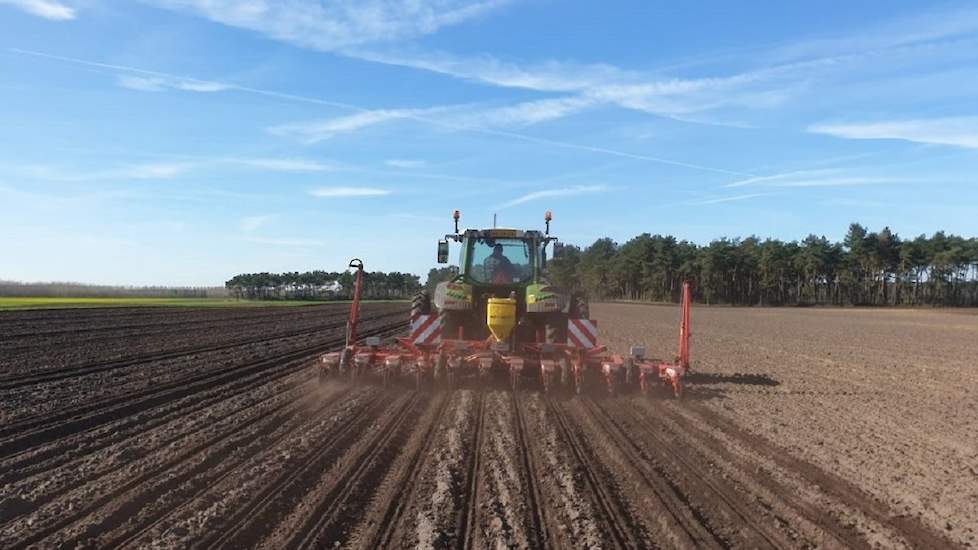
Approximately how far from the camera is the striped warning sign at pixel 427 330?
41.5 feet

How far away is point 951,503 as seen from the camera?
564 cm

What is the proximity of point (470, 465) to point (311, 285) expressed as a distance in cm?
11013

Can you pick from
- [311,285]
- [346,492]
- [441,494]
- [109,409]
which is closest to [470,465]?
[441,494]

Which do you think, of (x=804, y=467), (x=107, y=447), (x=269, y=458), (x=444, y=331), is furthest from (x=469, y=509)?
(x=444, y=331)

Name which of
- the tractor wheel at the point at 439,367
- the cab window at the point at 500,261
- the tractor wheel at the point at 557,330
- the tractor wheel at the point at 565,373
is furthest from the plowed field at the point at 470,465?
the cab window at the point at 500,261

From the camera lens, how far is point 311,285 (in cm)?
11319

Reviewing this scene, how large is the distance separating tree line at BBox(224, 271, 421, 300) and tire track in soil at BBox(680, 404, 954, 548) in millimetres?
90800

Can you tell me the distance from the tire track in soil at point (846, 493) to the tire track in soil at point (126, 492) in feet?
16.2

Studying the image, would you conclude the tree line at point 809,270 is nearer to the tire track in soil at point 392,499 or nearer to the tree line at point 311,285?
the tree line at point 311,285

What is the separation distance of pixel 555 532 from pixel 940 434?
20.0 ft

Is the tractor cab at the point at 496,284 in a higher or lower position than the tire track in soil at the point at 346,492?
higher

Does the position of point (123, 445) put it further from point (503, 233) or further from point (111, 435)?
point (503, 233)

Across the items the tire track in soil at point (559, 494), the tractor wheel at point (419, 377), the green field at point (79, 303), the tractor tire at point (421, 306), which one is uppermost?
the tractor tire at point (421, 306)

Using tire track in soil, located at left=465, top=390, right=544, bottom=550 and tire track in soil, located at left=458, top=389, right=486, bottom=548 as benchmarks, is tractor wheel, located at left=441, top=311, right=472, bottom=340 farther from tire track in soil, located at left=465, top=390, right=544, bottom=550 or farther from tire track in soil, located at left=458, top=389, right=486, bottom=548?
tire track in soil, located at left=465, top=390, right=544, bottom=550
